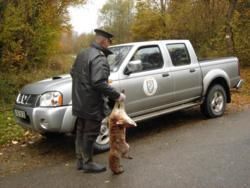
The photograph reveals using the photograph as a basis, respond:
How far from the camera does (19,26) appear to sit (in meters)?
13.4

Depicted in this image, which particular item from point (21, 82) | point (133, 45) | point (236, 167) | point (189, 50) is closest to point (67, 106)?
point (133, 45)

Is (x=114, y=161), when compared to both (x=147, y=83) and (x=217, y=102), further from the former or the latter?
(x=217, y=102)

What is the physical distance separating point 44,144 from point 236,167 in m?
3.53

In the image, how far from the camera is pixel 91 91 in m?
5.15

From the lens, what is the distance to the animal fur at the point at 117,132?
511cm

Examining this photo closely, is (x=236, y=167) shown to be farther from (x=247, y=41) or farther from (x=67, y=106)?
(x=247, y=41)

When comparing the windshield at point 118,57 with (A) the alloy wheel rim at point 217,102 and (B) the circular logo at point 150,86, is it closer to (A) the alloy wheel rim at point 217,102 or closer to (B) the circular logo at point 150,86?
(B) the circular logo at point 150,86

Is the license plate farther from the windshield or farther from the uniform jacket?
the windshield

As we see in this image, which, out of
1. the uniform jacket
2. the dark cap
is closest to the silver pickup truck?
the uniform jacket

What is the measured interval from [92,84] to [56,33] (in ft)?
48.1

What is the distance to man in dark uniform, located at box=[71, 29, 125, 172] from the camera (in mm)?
5035

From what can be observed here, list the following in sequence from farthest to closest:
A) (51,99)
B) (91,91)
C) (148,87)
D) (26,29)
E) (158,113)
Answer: (26,29) < (158,113) < (148,87) < (51,99) < (91,91)

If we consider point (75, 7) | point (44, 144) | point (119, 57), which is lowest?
point (44, 144)

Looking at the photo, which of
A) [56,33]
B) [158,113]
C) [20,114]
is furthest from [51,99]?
[56,33]
